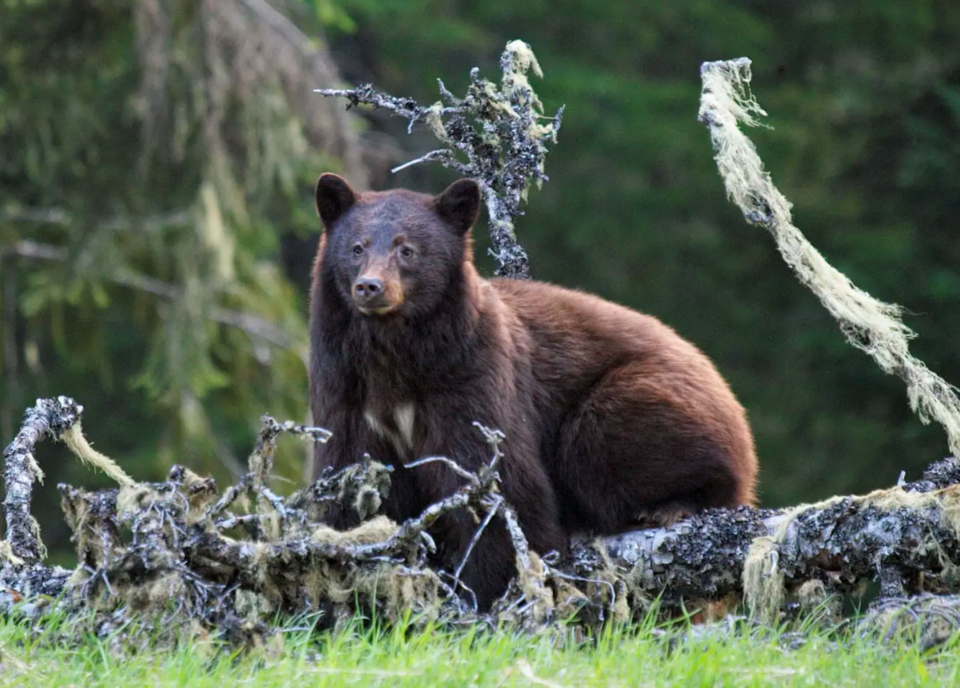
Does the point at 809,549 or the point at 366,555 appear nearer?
the point at 366,555

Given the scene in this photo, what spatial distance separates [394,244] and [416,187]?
34.9 feet

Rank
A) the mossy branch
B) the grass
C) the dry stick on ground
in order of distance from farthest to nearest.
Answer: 1. the dry stick on ground
2. the mossy branch
3. the grass

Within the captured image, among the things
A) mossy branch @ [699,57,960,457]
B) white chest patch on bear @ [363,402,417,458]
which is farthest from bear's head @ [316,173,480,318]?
mossy branch @ [699,57,960,457]

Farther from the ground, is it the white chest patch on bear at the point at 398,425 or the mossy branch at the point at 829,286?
the mossy branch at the point at 829,286

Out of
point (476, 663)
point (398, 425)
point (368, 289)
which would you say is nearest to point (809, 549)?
point (476, 663)

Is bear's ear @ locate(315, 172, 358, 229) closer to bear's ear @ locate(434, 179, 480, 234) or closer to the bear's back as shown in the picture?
bear's ear @ locate(434, 179, 480, 234)

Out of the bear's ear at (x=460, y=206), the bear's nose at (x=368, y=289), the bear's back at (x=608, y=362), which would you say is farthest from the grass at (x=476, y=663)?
the bear's ear at (x=460, y=206)

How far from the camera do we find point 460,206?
5609 mm

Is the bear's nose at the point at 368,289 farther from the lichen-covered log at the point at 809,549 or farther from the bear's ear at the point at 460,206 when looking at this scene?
the lichen-covered log at the point at 809,549

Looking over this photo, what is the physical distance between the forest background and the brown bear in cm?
466

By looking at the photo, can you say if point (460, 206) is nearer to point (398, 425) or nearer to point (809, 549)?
point (398, 425)

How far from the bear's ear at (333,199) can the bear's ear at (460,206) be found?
354 millimetres

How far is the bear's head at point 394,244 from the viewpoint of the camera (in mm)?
5184

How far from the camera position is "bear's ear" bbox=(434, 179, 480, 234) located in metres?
5.58
